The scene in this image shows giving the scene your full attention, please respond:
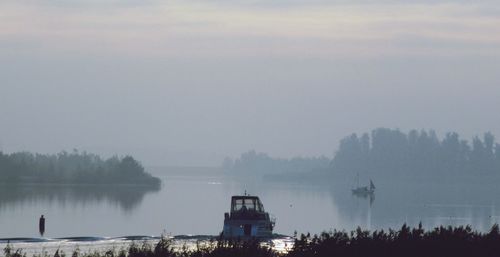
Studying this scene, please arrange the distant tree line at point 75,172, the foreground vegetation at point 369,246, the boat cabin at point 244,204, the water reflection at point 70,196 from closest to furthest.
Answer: the foreground vegetation at point 369,246
the boat cabin at point 244,204
the water reflection at point 70,196
the distant tree line at point 75,172

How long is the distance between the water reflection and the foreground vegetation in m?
69.2

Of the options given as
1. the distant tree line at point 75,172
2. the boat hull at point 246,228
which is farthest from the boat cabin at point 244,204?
the distant tree line at point 75,172

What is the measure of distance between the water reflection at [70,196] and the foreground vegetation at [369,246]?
6919 cm

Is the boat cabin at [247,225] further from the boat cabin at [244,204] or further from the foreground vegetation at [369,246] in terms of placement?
the foreground vegetation at [369,246]

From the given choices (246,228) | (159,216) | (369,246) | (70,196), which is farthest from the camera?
(70,196)

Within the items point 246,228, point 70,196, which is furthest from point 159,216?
point 246,228

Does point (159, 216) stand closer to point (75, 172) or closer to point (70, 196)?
point (70, 196)

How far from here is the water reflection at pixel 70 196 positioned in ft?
375

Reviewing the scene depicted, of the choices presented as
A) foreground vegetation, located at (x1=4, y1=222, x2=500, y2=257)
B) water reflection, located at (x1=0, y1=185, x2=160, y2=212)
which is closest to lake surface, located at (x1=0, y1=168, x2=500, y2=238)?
water reflection, located at (x1=0, y1=185, x2=160, y2=212)

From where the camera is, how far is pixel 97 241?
45.1 m

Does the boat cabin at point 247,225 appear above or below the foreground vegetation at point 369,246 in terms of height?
above

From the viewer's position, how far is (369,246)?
1246 inches

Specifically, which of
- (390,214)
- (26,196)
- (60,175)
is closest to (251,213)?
(390,214)

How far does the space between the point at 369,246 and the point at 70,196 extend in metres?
103
